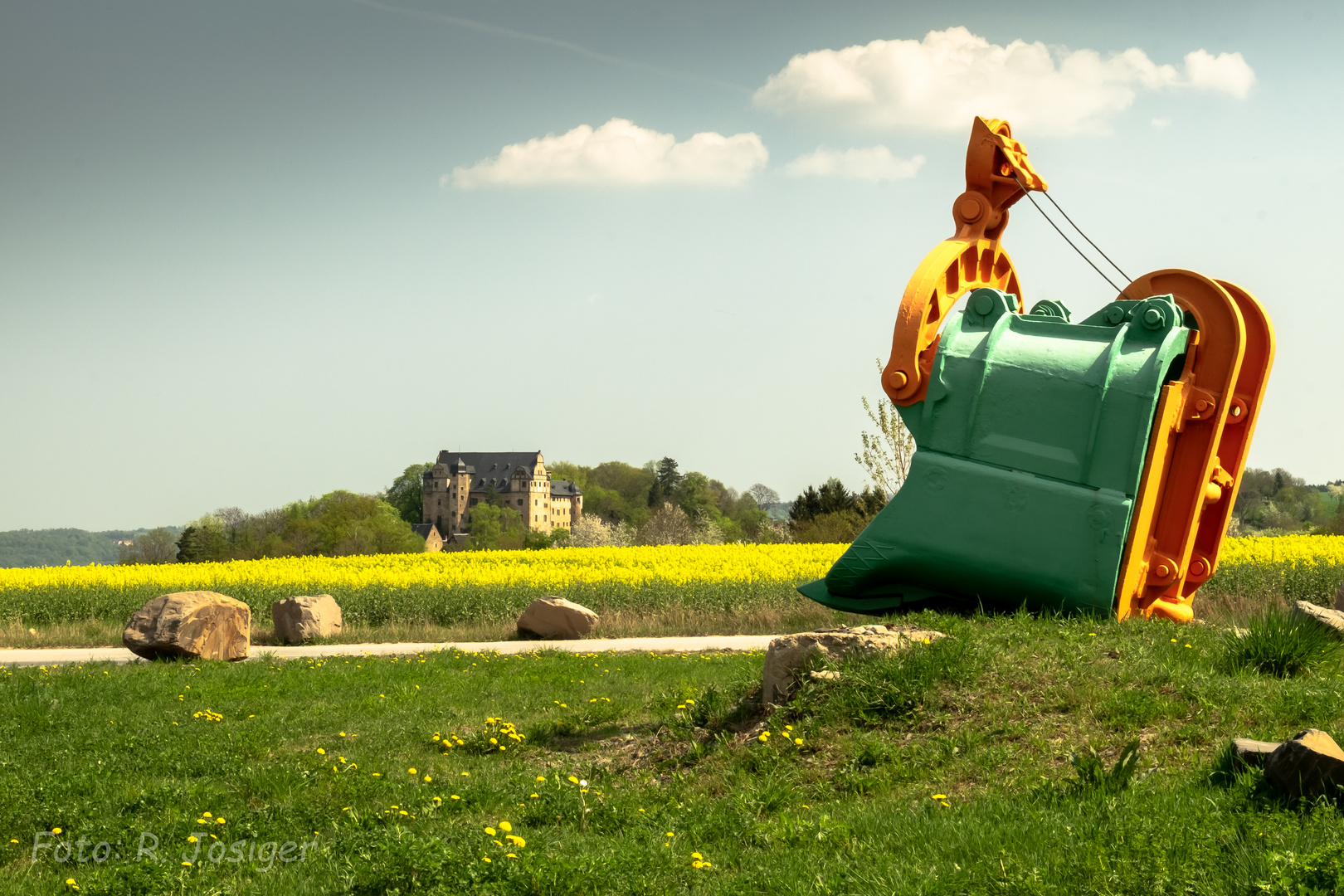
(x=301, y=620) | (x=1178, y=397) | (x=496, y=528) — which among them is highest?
(x=1178, y=397)

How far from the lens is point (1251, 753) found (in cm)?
584

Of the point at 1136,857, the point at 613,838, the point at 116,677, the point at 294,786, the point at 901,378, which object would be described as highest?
the point at 901,378

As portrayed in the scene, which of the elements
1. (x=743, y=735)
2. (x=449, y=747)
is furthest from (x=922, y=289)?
(x=449, y=747)

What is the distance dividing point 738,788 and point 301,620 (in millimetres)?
12591

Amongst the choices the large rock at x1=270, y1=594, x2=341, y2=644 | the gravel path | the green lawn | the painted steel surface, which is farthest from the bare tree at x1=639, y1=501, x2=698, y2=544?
the green lawn

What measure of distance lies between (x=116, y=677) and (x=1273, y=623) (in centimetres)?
1201

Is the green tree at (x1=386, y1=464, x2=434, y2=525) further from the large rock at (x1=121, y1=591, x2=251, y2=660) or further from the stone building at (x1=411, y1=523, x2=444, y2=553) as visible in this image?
the large rock at (x1=121, y1=591, x2=251, y2=660)

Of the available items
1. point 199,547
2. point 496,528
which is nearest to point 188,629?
point 199,547

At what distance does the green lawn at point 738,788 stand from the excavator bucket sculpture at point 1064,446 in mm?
728

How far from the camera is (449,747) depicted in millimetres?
8562

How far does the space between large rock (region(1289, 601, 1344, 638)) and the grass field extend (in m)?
8.78

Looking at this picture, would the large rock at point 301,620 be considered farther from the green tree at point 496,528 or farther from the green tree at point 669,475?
the green tree at point 669,475

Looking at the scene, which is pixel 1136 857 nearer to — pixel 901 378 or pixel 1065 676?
pixel 1065 676

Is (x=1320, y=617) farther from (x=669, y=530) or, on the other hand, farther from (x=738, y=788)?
(x=669, y=530)
